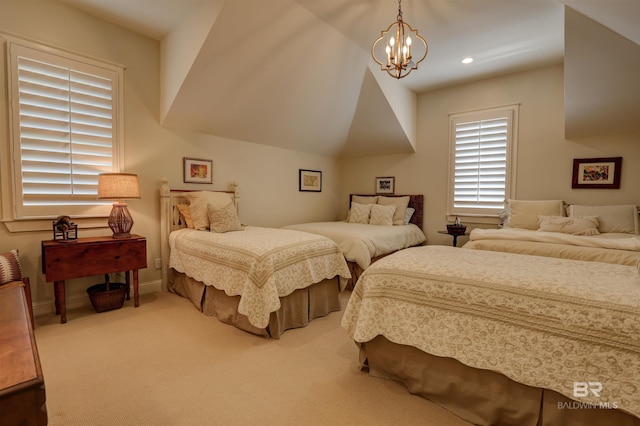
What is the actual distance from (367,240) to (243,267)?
64.9 inches

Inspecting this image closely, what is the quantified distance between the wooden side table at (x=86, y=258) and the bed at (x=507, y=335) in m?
2.23

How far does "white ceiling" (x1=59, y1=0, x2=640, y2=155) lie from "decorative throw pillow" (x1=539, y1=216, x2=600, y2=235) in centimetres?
179

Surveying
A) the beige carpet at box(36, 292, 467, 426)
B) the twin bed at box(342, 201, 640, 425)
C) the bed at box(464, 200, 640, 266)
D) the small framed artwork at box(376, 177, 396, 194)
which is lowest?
the beige carpet at box(36, 292, 467, 426)

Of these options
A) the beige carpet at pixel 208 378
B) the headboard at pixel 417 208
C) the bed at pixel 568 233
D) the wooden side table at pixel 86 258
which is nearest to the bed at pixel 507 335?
the beige carpet at pixel 208 378

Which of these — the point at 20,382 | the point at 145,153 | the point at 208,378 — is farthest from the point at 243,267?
the point at 145,153

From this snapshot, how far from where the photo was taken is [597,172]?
3639mm

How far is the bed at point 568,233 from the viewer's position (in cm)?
269

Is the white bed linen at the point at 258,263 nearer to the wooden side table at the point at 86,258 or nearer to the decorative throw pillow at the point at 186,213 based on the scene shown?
the decorative throw pillow at the point at 186,213

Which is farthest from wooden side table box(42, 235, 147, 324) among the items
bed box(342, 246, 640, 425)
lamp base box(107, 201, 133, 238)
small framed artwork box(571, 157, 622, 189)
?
small framed artwork box(571, 157, 622, 189)

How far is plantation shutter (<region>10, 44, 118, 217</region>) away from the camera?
8.66ft

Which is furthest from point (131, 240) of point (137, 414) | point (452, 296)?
point (452, 296)

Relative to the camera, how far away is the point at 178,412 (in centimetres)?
159

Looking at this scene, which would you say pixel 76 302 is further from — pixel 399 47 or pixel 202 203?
pixel 399 47

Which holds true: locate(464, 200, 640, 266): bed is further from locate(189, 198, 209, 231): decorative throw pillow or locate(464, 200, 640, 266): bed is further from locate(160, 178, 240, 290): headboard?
locate(160, 178, 240, 290): headboard
